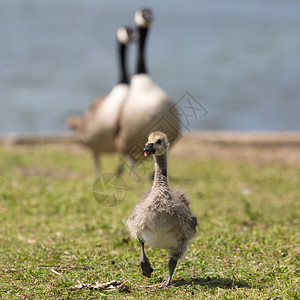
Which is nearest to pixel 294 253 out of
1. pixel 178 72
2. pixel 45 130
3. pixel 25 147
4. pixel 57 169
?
pixel 57 169

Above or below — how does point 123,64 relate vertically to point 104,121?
above

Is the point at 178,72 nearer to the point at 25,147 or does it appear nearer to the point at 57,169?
the point at 25,147

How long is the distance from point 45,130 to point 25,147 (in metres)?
8.56

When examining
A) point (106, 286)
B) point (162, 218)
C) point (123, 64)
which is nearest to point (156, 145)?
point (162, 218)

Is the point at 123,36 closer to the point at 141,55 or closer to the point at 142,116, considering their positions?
the point at 141,55

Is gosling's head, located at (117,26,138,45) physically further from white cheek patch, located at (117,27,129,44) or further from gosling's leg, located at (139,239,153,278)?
gosling's leg, located at (139,239,153,278)

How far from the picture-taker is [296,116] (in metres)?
27.6

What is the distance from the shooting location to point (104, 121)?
37.0ft

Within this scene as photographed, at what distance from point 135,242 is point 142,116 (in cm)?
457

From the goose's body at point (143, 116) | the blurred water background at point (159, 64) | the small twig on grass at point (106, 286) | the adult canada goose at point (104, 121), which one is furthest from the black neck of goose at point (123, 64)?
the blurred water background at point (159, 64)

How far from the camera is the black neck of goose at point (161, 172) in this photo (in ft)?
15.5

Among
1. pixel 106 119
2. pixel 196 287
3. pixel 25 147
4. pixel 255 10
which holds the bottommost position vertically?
pixel 255 10

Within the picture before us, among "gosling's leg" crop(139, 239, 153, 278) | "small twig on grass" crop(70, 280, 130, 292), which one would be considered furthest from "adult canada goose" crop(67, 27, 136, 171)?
"small twig on grass" crop(70, 280, 130, 292)

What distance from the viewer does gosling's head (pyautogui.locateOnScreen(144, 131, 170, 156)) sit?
15.0ft
